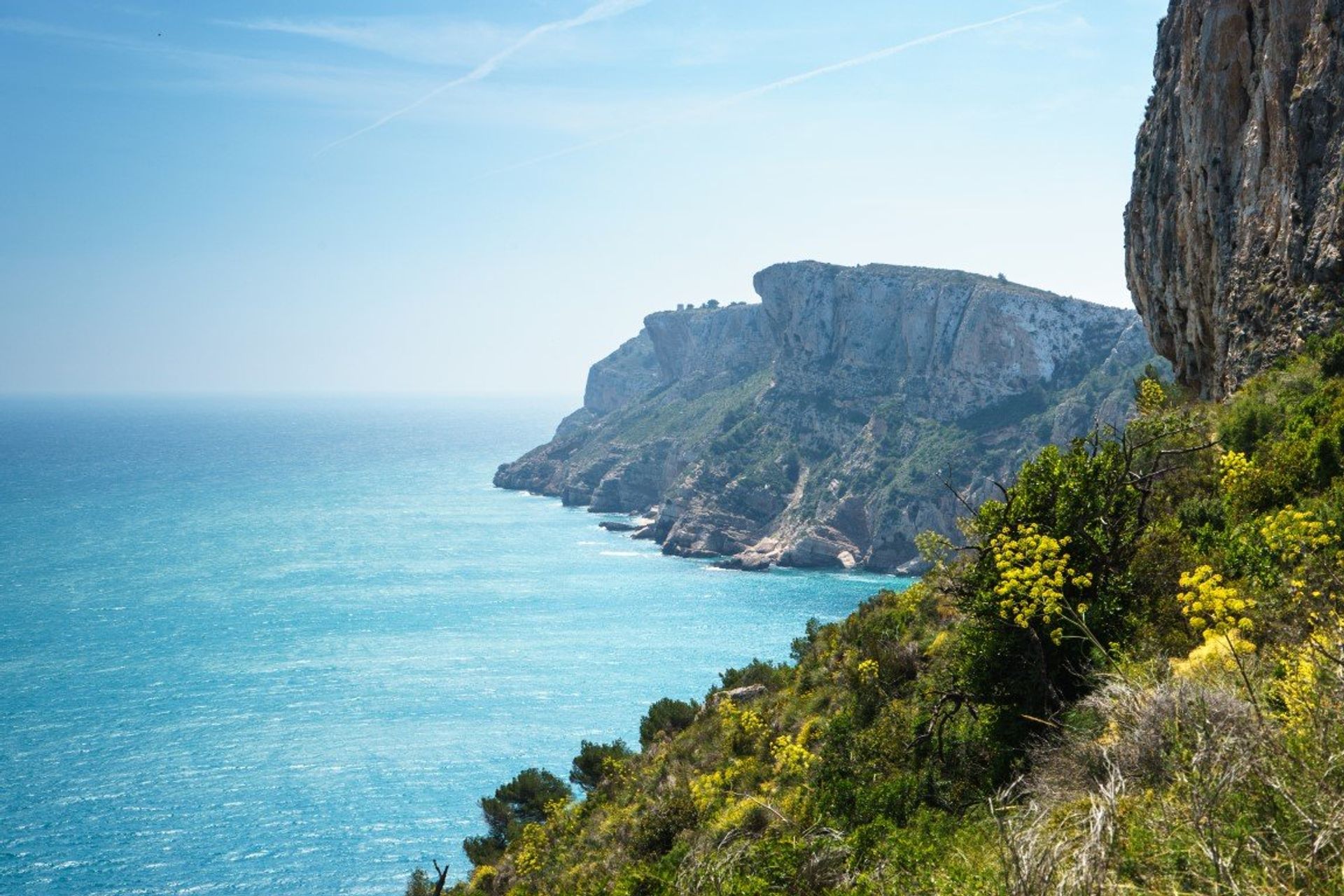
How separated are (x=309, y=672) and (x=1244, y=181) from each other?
6454cm

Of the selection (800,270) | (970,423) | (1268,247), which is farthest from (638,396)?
(1268,247)

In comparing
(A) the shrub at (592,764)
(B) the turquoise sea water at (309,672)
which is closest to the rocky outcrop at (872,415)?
(B) the turquoise sea water at (309,672)

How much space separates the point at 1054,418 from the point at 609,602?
190 feet

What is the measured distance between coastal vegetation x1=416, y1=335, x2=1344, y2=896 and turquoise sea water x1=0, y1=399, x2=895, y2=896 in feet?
75.6

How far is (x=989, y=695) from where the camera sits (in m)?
13.1

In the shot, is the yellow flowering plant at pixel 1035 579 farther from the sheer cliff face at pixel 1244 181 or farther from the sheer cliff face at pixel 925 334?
the sheer cliff face at pixel 925 334

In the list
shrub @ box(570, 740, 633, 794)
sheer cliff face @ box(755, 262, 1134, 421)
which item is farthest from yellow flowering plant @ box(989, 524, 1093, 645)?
sheer cliff face @ box(755, 262, 1134, 421)

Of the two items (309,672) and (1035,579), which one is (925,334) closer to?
(309,672)

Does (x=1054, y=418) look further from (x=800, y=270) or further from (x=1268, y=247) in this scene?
(x=1268, y=247)

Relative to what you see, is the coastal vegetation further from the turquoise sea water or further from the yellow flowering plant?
the turquoise sea water

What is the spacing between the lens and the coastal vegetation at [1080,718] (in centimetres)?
606

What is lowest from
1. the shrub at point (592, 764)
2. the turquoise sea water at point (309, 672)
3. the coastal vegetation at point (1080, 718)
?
the turquoise sea water at point (309, 672)

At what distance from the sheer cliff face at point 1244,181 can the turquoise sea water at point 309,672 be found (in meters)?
37.3

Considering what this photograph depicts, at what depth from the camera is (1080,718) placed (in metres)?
10.6
